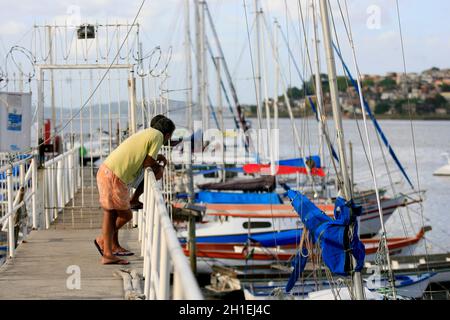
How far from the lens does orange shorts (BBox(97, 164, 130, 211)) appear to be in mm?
9023

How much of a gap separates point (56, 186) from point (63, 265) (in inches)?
162

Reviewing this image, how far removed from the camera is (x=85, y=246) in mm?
10789

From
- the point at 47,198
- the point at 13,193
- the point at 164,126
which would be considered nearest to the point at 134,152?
the point at 164,126

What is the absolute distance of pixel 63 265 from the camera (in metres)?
9.55

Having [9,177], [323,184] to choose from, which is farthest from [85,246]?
[323,184]

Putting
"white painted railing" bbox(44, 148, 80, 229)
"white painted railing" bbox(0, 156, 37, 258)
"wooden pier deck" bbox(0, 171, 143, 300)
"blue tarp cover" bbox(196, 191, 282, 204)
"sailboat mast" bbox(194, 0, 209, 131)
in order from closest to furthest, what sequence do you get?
"wooden pier deck" bbox(0, 171, 143, 300) → "white painted railing" bbox(0, 156, 37, 258) → "white painted railing" bbox(44, 148, 80, 229) → "blue tarp cover" bbox(196, 191, 282, 204) → "sailboat mast" bbox(194, 0, 209, 131)

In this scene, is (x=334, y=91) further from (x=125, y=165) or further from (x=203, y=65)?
(x=203, y=65)

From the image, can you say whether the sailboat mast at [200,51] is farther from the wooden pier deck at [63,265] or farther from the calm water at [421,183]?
the wooden pier deck at [63,265]

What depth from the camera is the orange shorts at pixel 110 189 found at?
9.02 meters

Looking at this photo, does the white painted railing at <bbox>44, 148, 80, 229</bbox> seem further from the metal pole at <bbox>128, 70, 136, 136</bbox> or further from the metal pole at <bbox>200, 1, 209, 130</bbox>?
the metal pole at <bbox>200, 1, 209, 130</bbox>

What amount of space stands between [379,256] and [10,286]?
6.40 meters

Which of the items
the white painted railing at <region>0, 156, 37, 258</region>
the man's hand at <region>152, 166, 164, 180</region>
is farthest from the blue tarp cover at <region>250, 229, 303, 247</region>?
the man's hand at <region>152, 166, 164, 180</region>

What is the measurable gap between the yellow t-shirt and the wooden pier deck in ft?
3.74
